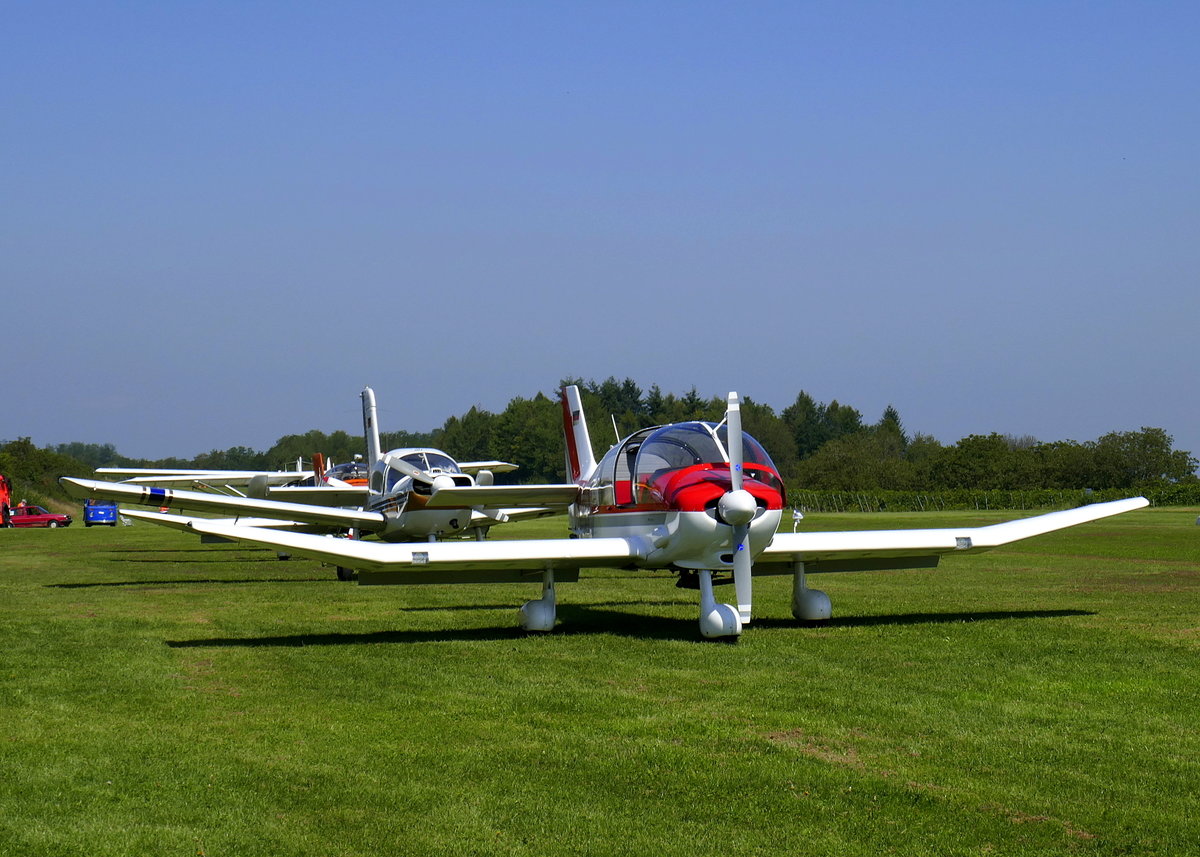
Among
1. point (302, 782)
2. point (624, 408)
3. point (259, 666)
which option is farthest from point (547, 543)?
point (624, 408)

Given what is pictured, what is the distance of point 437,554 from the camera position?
1169cm

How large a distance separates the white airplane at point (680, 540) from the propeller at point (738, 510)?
0.04 feet

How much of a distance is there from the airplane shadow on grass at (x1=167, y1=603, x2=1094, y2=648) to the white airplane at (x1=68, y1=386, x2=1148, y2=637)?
1.35 feet

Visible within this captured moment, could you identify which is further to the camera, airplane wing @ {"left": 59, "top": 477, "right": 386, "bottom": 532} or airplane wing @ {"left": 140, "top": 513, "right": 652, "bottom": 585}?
airplane wing @ {"left": 59, "top": 477, "right": 386, "bottom": 532}

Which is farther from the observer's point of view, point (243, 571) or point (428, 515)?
point (243, 571)

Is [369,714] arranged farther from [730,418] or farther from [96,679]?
[730,418]

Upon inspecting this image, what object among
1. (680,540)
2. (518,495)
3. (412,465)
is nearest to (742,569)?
(680,540)

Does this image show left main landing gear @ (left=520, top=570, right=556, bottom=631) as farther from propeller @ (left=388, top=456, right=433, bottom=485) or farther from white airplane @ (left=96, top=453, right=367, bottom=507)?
white airplane @ (left=96, top=453, right=367, bottom=507)

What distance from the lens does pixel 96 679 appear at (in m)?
9.65

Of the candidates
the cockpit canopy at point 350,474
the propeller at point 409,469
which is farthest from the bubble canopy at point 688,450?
the cockpit canopy at point 350,474

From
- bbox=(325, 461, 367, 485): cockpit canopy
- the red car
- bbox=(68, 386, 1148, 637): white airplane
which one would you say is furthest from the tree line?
bbox=(68, 386, 1148, 637): white airplane

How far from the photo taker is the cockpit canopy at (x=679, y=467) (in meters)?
11.6

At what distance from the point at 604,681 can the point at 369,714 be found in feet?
7.03

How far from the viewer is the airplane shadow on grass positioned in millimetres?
12039
